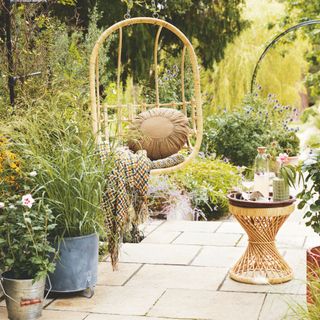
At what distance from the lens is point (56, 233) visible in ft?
10.7

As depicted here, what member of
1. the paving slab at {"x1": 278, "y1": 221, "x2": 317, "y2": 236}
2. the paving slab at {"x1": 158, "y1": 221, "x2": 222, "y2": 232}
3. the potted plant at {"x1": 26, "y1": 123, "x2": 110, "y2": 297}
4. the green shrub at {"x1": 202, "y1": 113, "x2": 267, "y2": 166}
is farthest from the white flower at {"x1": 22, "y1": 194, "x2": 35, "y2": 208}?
the green shrub at {"x1": 202, "y1": 113, "x2": 267, "y2": 166}

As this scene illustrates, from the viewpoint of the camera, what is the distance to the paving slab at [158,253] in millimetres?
3961

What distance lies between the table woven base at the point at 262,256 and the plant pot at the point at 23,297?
1.09 metres

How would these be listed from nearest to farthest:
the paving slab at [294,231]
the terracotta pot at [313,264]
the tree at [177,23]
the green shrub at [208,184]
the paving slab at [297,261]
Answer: the terracotta pot at [313,264], the paving slab at [297,261], the paving slab at [294,231], the green shrub at [208,184], the tree at [177,23]

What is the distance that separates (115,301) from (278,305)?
801 mm

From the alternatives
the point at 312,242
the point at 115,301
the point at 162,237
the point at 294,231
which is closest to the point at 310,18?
the point at 294,231

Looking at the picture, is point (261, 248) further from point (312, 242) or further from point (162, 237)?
point (162, 237)

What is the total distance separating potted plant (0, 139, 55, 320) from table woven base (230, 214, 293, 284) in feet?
3.49

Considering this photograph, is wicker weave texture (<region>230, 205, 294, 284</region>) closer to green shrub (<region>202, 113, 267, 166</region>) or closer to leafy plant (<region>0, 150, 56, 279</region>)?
leafy plant (<region>0, 150, 56, 279</region>)

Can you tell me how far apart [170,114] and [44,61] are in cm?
104

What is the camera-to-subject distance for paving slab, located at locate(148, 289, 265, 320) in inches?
119

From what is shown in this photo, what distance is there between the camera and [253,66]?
12328 mm

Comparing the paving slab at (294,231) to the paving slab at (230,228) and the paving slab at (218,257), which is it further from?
the paving slab at (218,257)

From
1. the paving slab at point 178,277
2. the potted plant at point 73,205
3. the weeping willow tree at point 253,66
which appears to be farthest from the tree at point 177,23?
the potted plant at point 73,205
